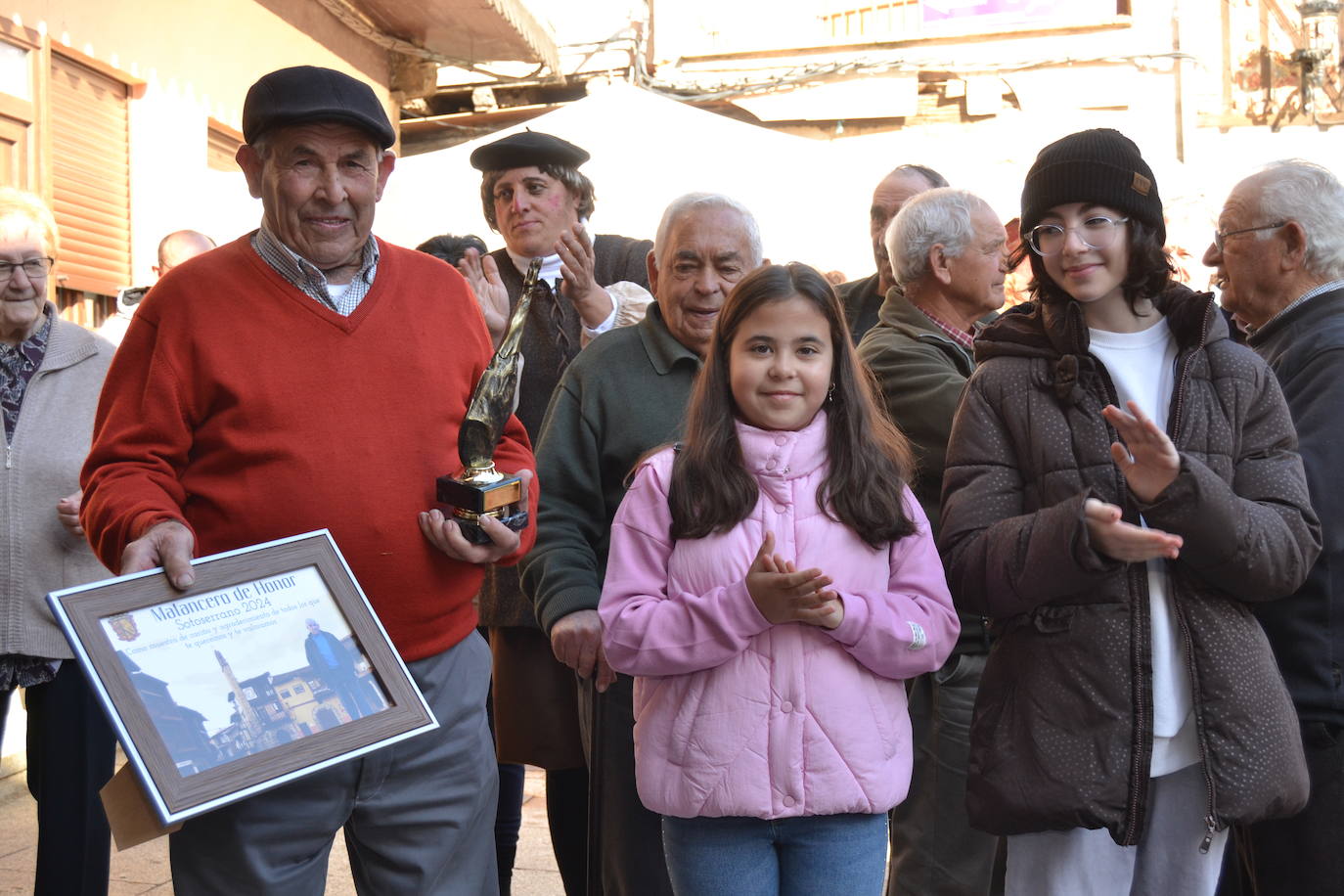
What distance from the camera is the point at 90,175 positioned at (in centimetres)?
753

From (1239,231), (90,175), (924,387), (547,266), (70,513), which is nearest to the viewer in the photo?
(1239,231)

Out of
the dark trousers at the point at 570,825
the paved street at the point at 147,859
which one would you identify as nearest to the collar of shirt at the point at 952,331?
the dark trousers at the point at 570,825

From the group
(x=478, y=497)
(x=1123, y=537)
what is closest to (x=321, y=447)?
(x=478, y=497)

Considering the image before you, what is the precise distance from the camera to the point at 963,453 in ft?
8.46

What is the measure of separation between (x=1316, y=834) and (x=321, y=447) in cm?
219

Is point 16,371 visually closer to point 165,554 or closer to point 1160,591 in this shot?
point 165,554

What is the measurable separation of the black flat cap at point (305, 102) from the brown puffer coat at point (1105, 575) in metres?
1.29

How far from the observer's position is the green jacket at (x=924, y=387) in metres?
3.20

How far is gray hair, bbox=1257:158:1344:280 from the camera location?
3.03 meters

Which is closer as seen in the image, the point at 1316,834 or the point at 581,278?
the point at 1316,834

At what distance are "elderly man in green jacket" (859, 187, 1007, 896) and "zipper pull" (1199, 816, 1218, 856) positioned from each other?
919mm

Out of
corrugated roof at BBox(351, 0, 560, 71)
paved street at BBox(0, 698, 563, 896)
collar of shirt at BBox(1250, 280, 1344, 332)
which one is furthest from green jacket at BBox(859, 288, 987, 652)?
corrugated roof at BBox(351, 0, 560, 71)

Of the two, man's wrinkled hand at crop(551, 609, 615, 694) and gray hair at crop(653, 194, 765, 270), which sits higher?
gray hair at crop(653, 194, 765, 270)

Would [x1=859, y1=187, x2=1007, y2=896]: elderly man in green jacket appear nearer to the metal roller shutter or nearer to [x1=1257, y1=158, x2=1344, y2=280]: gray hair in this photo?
[x1=1257, y1=158, x2=1344, y2=280]: gray hair
